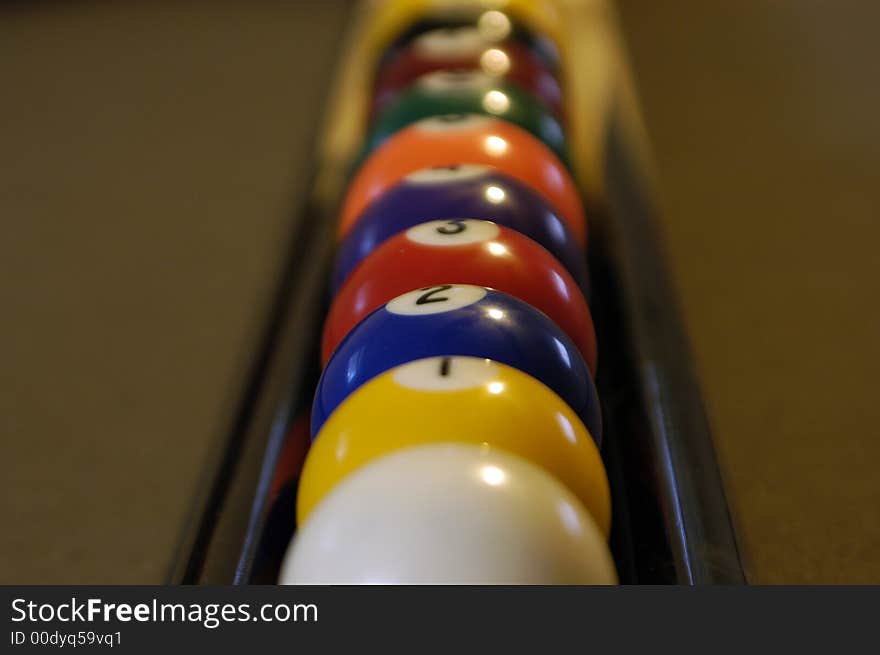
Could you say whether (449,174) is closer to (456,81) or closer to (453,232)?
(453,232)

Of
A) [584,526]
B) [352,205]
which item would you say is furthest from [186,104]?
[584,526]

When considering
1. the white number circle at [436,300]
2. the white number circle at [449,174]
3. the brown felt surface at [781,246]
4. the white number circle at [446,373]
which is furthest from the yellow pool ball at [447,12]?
the white number circle at [446,373]

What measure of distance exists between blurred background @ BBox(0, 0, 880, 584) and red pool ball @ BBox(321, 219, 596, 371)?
0.30m

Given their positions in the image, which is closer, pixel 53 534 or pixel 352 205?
pixel 53 534

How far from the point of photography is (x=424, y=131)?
63.2 inches

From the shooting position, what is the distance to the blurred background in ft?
4.63

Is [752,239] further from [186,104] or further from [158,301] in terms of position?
[186,104]

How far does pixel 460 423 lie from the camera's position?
3.25 ft

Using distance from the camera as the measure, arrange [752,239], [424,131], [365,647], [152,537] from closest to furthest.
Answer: [365,647] < [152,537] < [424,131] < [752,239]

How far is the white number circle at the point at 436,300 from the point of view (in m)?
1.14

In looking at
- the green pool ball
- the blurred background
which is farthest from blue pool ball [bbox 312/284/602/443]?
the green pool ball

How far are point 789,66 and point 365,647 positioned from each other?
7.08ft

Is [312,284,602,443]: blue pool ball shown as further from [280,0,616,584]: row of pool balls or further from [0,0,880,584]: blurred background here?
[0,0,880,584]: blurred background

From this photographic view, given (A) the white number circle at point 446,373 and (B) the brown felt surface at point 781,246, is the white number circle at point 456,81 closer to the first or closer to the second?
(B) the brown felt surface at point 781,246
